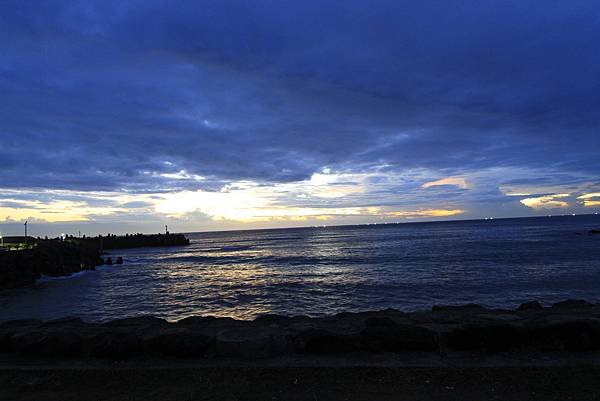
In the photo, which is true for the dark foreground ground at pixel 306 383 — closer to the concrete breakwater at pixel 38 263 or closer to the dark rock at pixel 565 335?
the dark rock at pixel 565 335

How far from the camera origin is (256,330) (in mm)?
7207

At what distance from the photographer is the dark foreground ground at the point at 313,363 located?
4961 millimetres

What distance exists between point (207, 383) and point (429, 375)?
315 cm

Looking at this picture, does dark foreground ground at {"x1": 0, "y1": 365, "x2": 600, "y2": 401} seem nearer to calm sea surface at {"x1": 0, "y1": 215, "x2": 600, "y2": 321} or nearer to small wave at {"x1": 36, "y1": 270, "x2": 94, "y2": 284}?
calm sea surface at {"x1": 0, "y1": 215, "x2": 600, "y2": 321}

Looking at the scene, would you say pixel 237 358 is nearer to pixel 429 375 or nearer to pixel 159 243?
pixel 429 375

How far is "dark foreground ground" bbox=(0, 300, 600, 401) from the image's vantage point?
16.3ft

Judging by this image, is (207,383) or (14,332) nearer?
(207,383)

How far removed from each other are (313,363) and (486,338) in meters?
2.94

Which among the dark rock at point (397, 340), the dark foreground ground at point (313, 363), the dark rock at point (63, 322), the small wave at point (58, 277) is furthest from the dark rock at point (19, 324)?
the small wave at point (58, 277)

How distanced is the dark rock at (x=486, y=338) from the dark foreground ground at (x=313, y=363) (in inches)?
0.6

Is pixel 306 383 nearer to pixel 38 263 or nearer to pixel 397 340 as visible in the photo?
pixel 397 340

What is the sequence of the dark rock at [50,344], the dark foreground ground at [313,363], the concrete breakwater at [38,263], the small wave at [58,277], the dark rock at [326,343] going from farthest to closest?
the small wave at [58,277] < the concrete breakwater at [38,263] < the dark rock at [50,344] < the dark rock at [326,343] < the dark foreground ground at [313,363]

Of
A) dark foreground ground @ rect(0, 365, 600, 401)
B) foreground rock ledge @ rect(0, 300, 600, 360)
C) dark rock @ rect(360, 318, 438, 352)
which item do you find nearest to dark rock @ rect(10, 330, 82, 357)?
foreground rock ledge @ rect(0, 300, 600, 360)

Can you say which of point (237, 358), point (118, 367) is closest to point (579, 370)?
point (237, 358)
